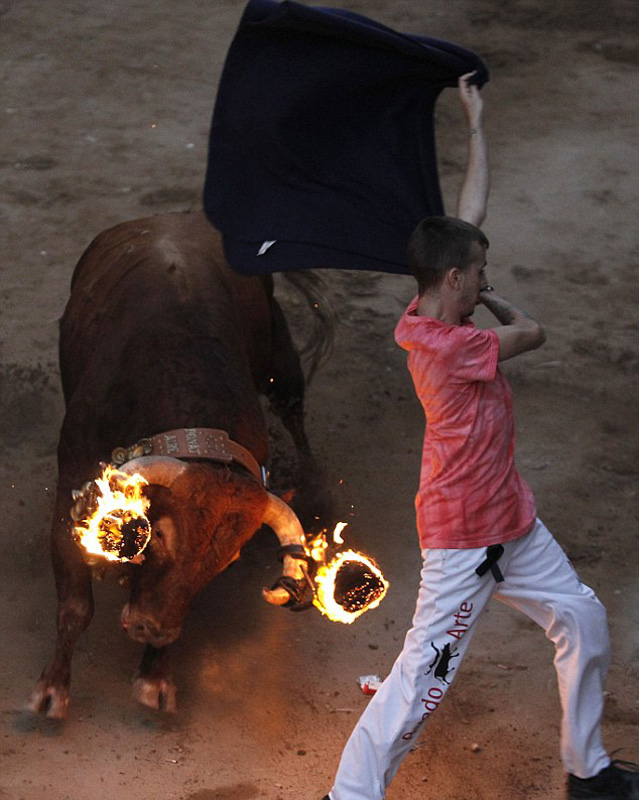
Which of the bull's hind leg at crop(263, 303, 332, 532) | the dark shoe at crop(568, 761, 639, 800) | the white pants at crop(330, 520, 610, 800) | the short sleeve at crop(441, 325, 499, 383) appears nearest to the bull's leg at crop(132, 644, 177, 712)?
the white pants at crop(330, 520, 610, 800)

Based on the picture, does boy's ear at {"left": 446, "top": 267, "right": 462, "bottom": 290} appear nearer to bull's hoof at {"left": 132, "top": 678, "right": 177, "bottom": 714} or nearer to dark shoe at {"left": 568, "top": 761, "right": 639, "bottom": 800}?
dark shoe at {"left": 568, "top": 761, "right": 639, "bottom": 800}

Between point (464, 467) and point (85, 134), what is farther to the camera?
point (85, 134)

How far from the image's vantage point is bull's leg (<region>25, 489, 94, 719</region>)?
16.1ft

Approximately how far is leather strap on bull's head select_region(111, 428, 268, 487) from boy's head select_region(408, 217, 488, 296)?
1.32 meters

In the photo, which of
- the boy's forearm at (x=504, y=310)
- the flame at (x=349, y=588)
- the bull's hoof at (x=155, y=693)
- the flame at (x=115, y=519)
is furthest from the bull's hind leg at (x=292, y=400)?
the boy's forearm at (x=504, y=310)

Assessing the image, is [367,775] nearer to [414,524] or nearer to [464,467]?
[464,467]

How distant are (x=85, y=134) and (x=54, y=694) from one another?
19.8 ft

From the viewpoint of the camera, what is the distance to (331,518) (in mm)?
6266

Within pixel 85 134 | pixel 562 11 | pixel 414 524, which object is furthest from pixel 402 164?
pixel 562 11

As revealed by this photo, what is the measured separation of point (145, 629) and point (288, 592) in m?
0.56

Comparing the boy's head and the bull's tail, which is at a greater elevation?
the boy's head

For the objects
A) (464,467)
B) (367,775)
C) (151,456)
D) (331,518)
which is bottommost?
(331,518)

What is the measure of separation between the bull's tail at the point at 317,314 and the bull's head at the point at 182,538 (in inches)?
86.8

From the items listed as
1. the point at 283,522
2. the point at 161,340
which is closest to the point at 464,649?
the point at 283,522
